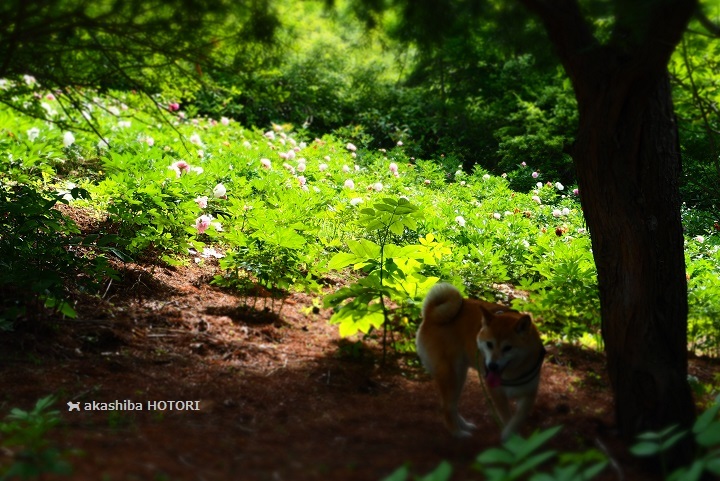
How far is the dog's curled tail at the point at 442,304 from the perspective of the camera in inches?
149

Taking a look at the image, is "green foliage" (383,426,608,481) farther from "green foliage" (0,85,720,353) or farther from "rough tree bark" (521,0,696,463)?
"green foliage" (0,85,720,353)

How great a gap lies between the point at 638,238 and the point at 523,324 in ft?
2.76

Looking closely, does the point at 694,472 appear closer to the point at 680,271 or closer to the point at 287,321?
the point at 680,271

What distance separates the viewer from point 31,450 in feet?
8.17

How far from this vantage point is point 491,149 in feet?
43.8

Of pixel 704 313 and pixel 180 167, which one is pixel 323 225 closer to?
pixel 180 167

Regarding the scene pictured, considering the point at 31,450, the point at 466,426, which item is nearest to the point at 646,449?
the point at 466,426

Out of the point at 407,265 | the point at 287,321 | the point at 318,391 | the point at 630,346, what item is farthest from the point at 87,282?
the point at 630,346

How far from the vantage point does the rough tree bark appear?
11.2ft

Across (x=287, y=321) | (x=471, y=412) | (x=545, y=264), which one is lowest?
(x=471, y=412)

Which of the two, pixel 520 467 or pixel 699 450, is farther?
pixel 699 450

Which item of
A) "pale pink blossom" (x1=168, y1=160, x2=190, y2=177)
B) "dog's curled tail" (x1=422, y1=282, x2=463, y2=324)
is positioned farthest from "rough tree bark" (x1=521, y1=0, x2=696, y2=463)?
"pale pink blossom" (x1=168, y1=160, x2=190, y2=177)

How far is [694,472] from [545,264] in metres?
3.83

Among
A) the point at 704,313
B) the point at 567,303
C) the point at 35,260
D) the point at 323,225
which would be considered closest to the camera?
the point at 35,260
